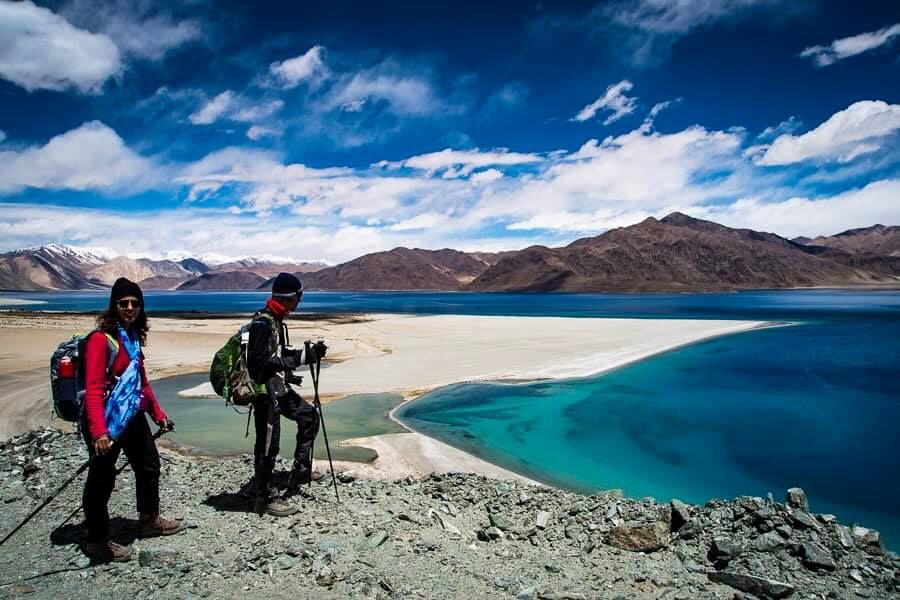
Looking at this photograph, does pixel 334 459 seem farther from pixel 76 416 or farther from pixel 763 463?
pixel 763 463

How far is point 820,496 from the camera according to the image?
447 inches

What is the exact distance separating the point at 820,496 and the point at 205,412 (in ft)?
53.1

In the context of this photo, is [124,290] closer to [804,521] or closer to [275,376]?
[275,376]

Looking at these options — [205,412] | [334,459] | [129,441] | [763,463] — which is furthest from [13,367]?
[763,463]

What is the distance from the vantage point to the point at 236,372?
562 cm

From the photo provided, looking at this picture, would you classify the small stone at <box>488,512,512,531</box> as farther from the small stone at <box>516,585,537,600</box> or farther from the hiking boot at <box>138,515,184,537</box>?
the hiking boot at <box>138,515,184,537</box>

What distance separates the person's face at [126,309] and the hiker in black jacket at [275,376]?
1156 mm

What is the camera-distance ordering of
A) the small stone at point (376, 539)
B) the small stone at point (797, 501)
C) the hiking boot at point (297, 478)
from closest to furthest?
the small stone at point (376, 539), the small stone at point (797, 501), the hiking boot at point (297, 478)

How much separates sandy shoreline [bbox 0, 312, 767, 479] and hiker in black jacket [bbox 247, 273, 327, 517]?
188 inches

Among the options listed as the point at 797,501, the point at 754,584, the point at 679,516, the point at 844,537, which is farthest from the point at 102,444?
the point at 797,501

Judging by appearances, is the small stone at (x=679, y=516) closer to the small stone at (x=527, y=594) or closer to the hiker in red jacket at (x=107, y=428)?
the small stone at (x=527, y=594)

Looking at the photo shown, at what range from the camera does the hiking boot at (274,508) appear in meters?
6.01

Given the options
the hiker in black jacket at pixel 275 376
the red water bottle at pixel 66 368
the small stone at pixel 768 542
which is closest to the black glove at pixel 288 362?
the hiker in black jacket at pixel 275 376

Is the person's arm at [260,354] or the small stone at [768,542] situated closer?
the small stone at [768,542]
